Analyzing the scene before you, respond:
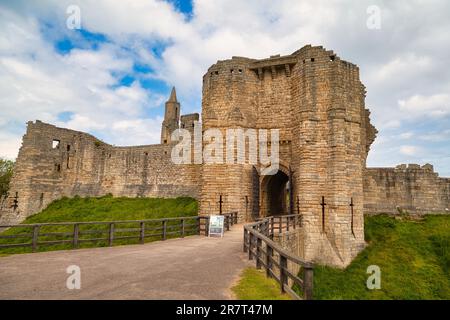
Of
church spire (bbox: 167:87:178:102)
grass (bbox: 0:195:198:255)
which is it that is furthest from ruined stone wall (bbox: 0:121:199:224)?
church spire (bbox: 167:87:178:102)

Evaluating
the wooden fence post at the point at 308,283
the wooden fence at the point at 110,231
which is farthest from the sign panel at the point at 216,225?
the wooden fence post at the point at 308,283

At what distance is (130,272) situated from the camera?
654 centimetres

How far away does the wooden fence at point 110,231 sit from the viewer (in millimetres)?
9734

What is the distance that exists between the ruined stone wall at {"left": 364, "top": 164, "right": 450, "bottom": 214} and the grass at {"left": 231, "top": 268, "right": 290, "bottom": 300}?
16642mm

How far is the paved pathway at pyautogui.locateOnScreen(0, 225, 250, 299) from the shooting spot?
511 cm

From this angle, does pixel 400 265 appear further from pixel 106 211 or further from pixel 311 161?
pixel 106 211

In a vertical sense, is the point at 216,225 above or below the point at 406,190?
below

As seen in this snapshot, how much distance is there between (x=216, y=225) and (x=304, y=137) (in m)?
7.07

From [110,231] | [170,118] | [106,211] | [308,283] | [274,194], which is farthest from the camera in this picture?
[170,118]

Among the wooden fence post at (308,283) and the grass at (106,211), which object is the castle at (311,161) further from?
the wooden fence post at (308,283)

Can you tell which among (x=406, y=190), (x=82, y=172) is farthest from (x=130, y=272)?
(x=82, y=172)

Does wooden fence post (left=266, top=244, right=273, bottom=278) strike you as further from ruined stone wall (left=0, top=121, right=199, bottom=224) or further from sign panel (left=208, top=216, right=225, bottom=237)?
ruined stone wall (left=0, top=121, right=199, bottom=224)
